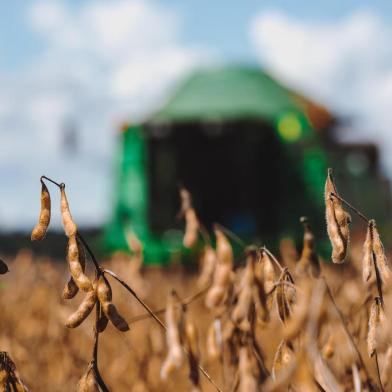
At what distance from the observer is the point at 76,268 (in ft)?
6.35

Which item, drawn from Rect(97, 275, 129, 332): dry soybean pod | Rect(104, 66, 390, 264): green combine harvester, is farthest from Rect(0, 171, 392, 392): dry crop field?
Rect(104, 66, 390, 264): green combine harvester

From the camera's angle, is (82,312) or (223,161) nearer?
(82,312)

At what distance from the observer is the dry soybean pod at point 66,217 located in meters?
1.94

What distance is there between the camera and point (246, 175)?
17.3 m

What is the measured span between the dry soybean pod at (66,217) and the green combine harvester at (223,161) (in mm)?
13590

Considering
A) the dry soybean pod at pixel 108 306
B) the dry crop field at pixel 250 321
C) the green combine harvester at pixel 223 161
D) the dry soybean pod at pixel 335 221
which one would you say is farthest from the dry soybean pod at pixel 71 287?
the green combine harvester at pixel 223 161

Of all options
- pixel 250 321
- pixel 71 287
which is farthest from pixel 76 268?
pixel 250 321

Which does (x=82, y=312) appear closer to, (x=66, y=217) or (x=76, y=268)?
(x=76, y=268)

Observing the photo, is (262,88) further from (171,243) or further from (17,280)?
(17,280)

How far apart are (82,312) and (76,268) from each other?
0.33 feet

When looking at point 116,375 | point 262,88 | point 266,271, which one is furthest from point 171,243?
point 266,271

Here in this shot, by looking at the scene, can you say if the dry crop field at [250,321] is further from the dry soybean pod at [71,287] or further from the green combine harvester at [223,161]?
the green combine harvester at [223,161]

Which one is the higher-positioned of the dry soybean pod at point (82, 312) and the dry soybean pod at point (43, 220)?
the dry soybean pod at point (43, 220)

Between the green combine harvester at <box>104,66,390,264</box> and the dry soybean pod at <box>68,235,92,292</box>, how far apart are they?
13.6 metres
